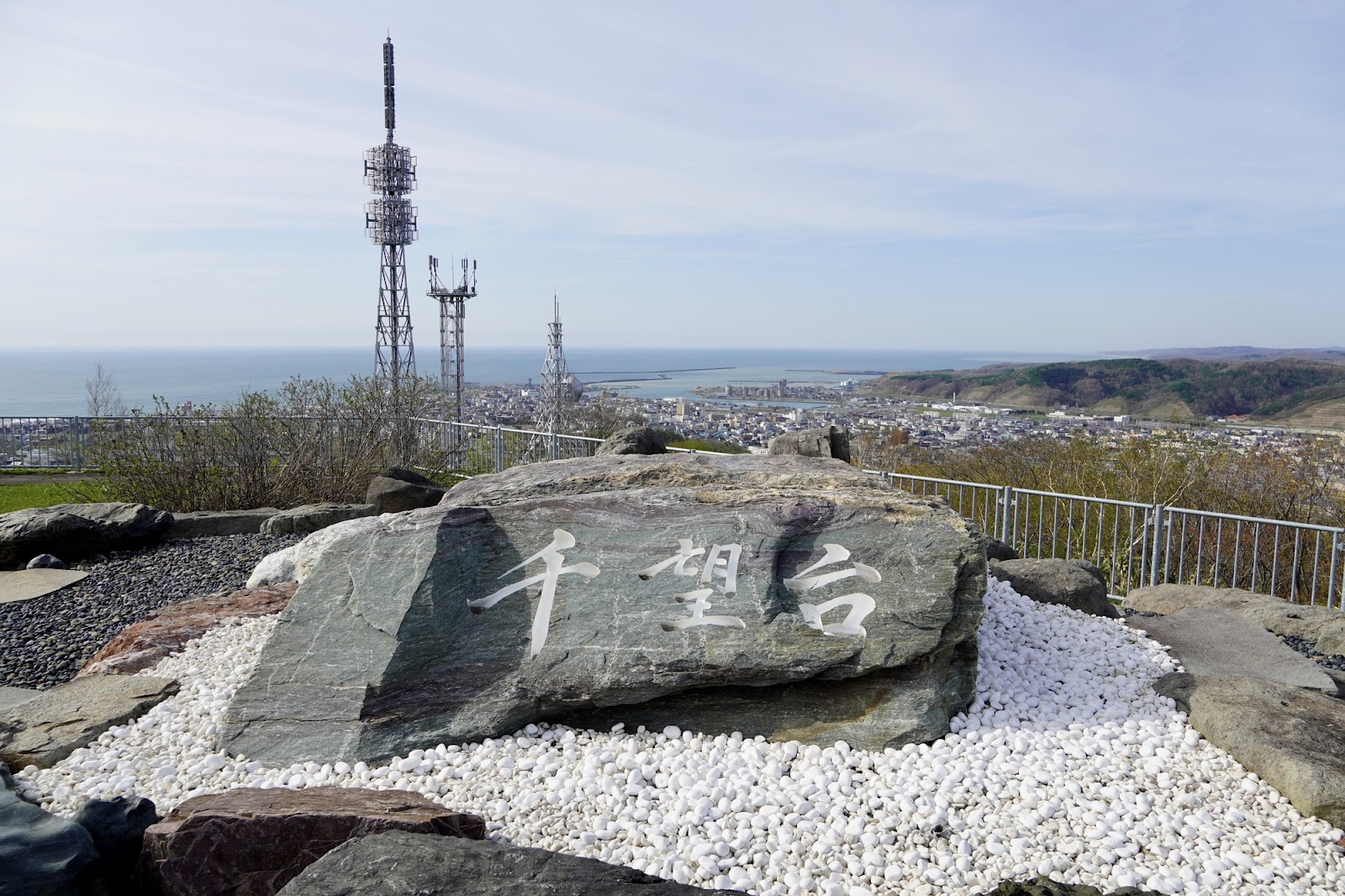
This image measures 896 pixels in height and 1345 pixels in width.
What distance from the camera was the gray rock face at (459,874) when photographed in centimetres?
233

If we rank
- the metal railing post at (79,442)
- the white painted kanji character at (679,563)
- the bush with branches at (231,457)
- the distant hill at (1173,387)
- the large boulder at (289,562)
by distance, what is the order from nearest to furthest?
the white painted kanji character at (679,563) → the large boulder at (289,562) → the bush with branches at (231,457) → the metal railing post at (79,442) → the distant hill at (1173,387)

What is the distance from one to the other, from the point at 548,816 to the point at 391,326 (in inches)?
955

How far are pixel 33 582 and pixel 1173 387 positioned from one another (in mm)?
18974

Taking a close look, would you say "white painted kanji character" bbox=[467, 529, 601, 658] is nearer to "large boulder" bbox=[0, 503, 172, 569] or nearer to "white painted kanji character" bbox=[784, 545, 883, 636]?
"white painted kanji character" bbox=[784, 545, 883, 636]

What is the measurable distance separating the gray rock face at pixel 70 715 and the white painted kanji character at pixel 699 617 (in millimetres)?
2662

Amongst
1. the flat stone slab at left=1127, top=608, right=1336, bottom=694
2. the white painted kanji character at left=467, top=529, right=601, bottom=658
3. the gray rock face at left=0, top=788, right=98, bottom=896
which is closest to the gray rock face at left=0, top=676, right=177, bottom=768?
the gray rock face at left=0, top=788, right=98, bottom=896

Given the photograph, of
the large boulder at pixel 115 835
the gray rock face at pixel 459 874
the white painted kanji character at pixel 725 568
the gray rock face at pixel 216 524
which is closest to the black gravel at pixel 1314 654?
the white painted kanji character at pixel 725 568

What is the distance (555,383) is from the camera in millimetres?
18703

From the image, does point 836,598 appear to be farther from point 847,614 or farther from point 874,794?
point 874,794

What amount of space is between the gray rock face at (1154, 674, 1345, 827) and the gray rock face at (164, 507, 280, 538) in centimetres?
809

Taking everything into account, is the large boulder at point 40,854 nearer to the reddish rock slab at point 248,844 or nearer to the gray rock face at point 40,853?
the gray rock face at point 40,853

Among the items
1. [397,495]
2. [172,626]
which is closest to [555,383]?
[397,495]

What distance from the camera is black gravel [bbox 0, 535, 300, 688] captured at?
19.1ft

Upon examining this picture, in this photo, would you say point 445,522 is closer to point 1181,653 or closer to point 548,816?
point 548,816
